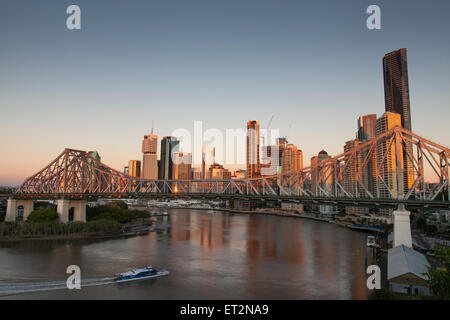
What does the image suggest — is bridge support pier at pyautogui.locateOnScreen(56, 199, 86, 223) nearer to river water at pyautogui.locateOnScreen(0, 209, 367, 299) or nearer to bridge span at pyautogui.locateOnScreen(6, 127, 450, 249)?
bridge span at pyautogui.locateOnScreen(6, 127, 450, 249)

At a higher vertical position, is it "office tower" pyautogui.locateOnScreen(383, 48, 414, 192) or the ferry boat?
"office tower" pyautogui.locateOnScreen(383, 48, 414, 192)

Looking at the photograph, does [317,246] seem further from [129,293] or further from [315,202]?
[129,293]

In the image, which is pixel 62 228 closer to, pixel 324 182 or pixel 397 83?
pixel 324 182

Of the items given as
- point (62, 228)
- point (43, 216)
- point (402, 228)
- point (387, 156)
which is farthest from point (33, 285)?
point (387, 156)

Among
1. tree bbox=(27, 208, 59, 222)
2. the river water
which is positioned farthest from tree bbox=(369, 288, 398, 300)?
tree bbox=(27, 208, 59, 222)

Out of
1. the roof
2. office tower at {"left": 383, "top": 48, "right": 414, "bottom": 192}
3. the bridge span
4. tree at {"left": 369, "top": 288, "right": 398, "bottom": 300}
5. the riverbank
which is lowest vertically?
the riverbank

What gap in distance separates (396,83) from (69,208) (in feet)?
592

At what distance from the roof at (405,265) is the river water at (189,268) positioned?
2.38 meters

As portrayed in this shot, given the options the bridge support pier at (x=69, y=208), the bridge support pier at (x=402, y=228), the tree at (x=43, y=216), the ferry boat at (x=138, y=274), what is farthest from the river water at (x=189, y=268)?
the bridge support pier at (x=69, y=208)

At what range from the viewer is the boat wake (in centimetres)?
1955

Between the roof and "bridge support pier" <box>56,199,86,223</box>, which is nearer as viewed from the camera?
the roof

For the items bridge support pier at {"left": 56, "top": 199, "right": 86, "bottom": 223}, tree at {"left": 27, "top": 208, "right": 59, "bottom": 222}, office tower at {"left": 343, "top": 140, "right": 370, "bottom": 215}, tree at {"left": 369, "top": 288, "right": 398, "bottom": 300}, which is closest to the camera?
tree at {"left": 369, "top": 288, "right": 398, "bottom": 300}

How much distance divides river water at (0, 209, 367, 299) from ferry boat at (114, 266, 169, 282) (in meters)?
0.64

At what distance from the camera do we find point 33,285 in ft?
67.6
